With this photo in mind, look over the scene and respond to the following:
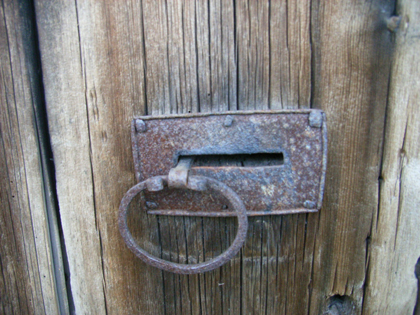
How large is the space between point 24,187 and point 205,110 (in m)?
0.50

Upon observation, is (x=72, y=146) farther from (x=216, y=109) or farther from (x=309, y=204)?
(x=309, y=204)

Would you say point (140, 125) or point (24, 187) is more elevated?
point (140, 125)

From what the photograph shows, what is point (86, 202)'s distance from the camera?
2.24 ft

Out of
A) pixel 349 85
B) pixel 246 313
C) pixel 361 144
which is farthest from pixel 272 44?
pixel 246 313

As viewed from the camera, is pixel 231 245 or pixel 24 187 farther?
pixel 24 187

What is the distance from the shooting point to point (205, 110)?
62 cm

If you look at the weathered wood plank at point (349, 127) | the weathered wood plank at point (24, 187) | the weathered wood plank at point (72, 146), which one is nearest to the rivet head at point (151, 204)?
the weathered wood plank at point (72, 146)

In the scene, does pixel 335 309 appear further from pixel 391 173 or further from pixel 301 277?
pixel 391 173

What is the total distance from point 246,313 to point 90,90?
0.69 m

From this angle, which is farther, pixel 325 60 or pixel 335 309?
pixel 335 309

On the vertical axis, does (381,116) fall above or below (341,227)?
above

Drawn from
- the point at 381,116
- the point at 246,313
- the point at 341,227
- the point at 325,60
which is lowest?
the point at 246,313

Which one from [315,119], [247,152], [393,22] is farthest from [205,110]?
[393,22]

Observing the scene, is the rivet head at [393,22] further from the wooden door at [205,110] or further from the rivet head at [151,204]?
the rivet head at [151,204]
